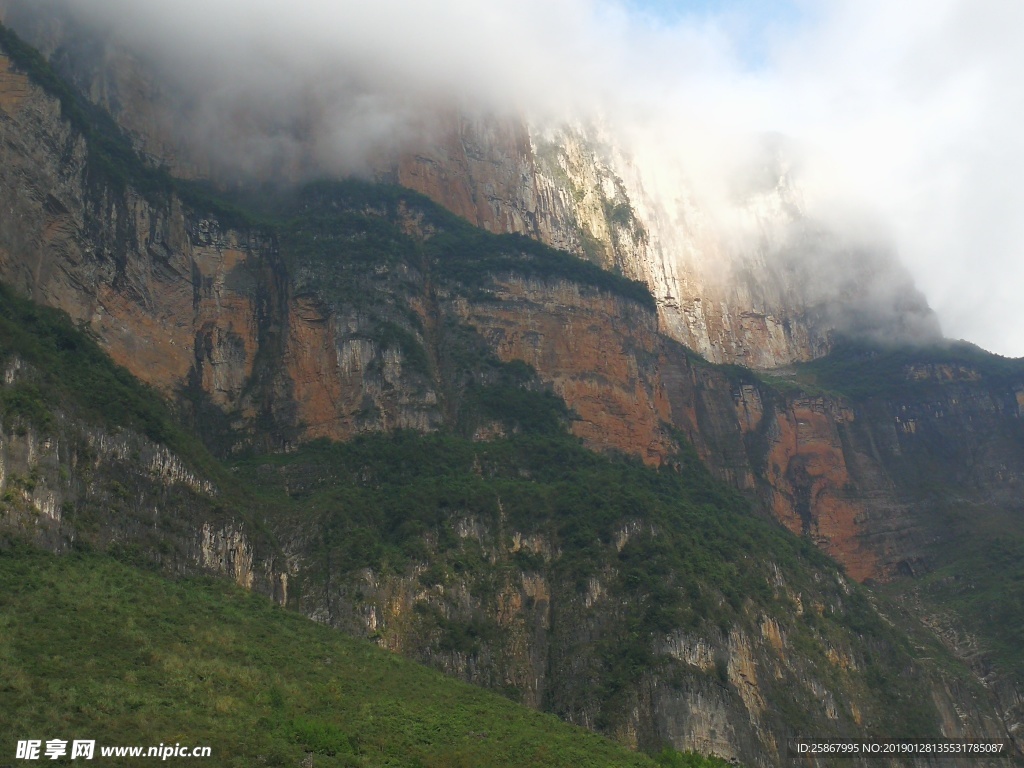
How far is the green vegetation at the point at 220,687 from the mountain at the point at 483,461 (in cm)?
829

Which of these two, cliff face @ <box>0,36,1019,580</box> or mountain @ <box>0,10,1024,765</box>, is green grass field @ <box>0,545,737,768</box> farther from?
cliff face @ <box>0,36,1019,580</box>

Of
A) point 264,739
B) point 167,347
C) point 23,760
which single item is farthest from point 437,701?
point 167,347

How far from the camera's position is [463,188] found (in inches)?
6260

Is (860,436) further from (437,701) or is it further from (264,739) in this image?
(264,739)

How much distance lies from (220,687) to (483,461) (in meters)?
54.9

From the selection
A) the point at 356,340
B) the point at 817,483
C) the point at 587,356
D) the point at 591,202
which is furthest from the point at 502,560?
the point at 591,202

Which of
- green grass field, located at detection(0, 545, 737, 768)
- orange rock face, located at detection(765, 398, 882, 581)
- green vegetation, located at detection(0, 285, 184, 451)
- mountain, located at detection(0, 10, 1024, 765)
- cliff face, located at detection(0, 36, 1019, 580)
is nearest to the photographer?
green grass field, located at detection(0, 545, 737, 768)

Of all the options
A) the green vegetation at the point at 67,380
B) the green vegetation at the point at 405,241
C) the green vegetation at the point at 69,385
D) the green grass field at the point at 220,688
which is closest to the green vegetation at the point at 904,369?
the green vegetation at the point at 405,241

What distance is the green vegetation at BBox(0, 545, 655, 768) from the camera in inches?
2201

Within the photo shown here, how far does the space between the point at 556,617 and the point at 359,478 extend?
2385 centimetres

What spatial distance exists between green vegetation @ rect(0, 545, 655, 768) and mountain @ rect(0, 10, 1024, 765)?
326 inches

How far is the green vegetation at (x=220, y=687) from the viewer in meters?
55.9

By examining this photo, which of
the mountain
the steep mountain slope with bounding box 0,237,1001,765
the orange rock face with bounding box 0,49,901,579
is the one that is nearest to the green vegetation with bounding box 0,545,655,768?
the steep mountain slope with bounding box 0,237,1001,765

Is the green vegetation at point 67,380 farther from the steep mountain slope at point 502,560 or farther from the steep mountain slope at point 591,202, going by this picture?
the steep mountain slope at point 591,202
